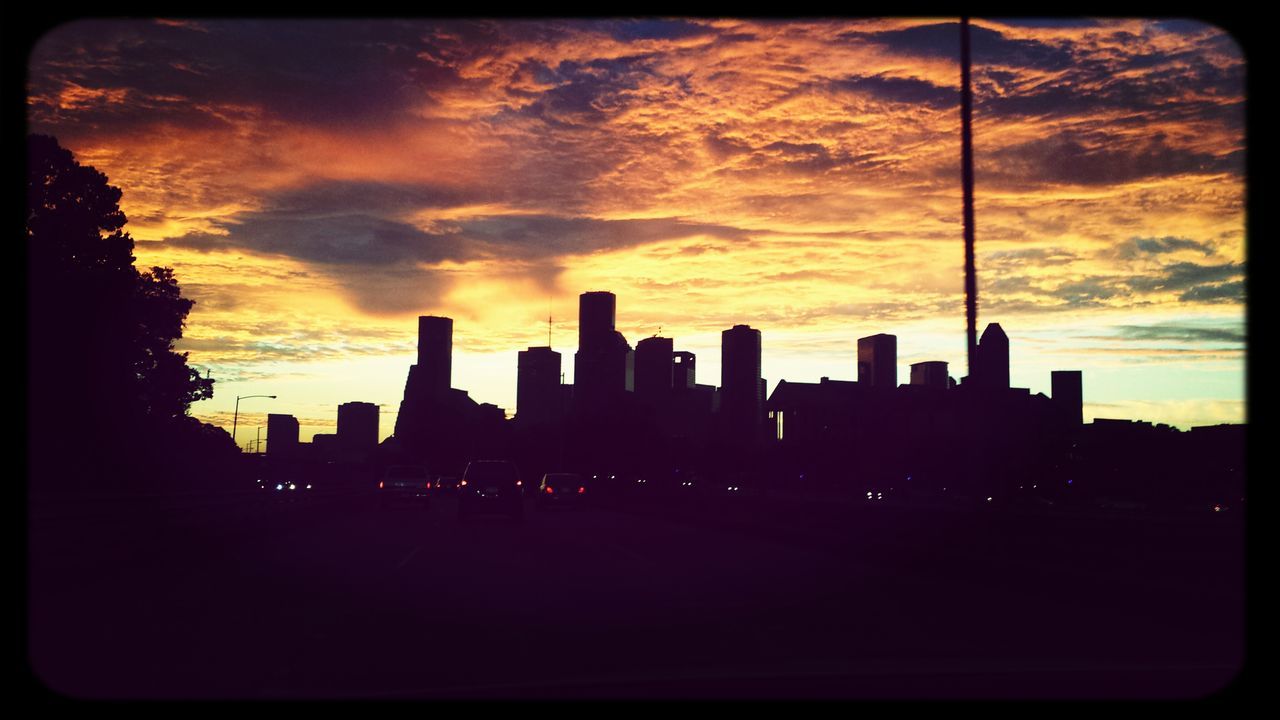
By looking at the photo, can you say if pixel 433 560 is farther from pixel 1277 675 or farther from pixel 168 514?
pixel 1277 675

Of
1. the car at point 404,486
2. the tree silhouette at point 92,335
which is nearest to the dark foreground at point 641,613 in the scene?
the tree silhouette at point 92,335

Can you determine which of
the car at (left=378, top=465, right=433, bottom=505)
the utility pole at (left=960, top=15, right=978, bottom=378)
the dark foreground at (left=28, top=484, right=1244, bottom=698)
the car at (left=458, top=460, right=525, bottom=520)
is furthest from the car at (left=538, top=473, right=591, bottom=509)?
the utility pole at (left=960, top=15, right=978, bottom=378)

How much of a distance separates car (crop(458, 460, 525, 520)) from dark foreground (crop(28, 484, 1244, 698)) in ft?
35.0

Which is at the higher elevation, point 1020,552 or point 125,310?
point 125,310

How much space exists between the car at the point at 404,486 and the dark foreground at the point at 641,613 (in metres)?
25.0

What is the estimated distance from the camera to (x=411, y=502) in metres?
53.7

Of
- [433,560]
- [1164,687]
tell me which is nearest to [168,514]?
[433,560]

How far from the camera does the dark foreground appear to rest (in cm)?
812

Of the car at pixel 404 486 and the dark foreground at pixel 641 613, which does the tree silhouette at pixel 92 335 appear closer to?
the car at pixel 404 486

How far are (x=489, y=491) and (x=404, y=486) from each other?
15.6m

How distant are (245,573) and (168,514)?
44.4ft

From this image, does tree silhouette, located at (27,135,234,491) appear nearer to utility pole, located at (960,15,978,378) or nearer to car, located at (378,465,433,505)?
car, located at (378,465,433,505)

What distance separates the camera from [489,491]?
124 ft

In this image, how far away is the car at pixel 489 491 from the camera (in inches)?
1492
